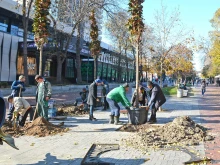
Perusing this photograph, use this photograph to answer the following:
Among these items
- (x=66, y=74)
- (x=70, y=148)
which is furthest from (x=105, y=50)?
(x=70, y=148)

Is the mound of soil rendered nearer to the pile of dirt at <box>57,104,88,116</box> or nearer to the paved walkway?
the paved walkway

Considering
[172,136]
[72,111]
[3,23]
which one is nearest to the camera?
[172,136]

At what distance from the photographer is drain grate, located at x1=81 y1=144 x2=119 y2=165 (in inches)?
240

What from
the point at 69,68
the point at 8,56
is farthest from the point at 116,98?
the point at 69,68

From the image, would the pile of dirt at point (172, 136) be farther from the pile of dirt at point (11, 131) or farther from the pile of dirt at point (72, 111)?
the pile of dirt at point (72, 111)

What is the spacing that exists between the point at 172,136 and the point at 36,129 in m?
3.83

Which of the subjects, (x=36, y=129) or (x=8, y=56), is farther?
Result: (x=8, y=56)

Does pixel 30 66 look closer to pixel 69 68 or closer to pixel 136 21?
pixel 69 68

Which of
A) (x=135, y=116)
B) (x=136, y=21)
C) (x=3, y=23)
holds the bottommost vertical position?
(x=135, y=116)

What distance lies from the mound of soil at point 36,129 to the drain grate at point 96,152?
6.80 ft

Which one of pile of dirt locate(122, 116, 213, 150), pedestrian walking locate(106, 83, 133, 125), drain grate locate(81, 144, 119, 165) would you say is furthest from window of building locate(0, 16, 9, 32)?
drain grate locate(81, 144, 119, 165)

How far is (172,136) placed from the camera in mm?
8367

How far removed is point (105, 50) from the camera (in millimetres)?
66625

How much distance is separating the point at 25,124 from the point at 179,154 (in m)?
5.10
